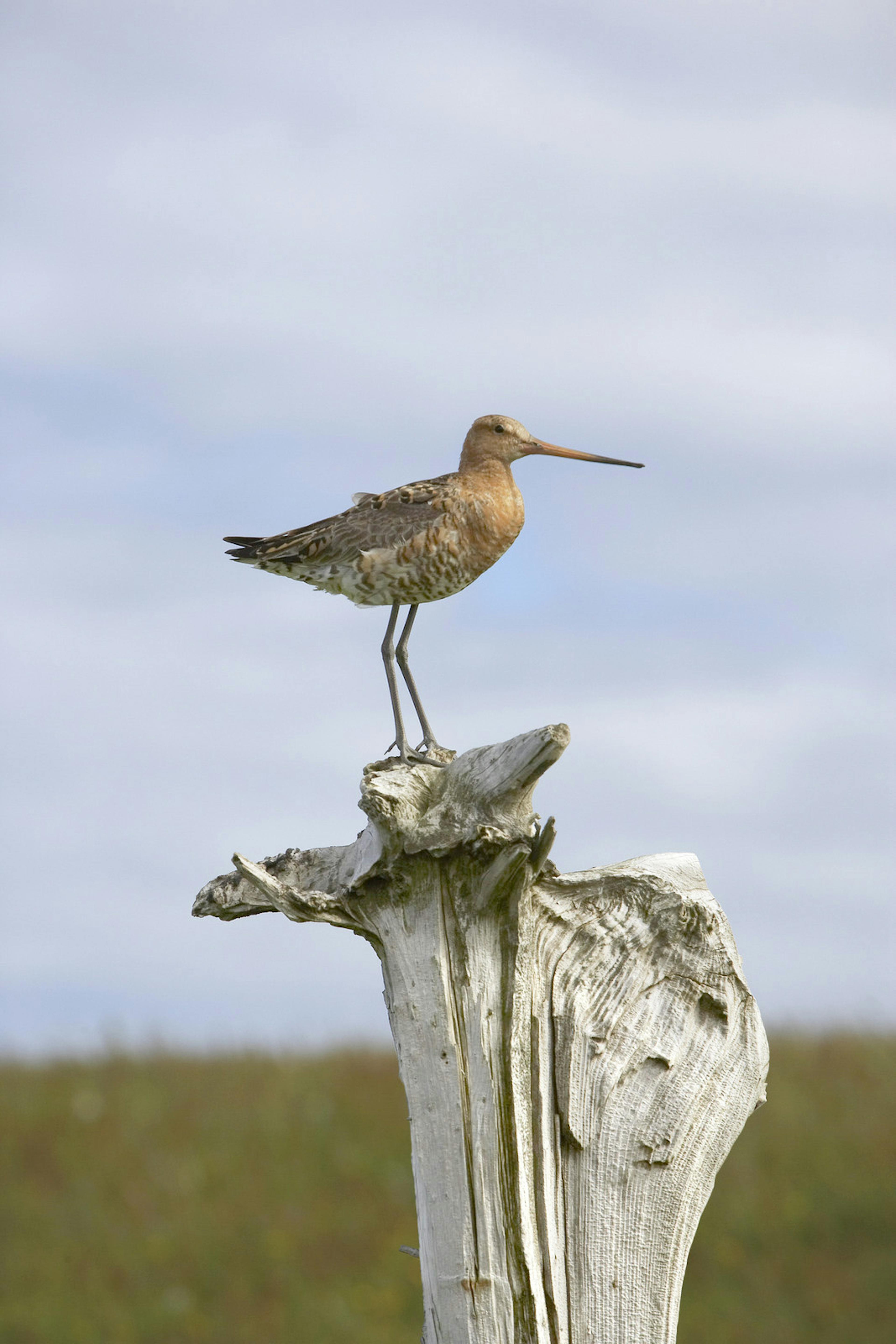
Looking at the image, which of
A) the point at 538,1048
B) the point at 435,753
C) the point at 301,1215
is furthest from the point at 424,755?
the point at 301,1215

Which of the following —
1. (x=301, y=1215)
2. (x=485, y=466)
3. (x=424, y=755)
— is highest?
(x=485, y=466)

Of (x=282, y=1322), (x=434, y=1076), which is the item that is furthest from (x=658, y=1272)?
(x=282, y=1322)

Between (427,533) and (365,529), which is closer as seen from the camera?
(427,533)

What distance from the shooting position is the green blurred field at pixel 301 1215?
501 inches

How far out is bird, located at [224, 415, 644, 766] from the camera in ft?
18.6

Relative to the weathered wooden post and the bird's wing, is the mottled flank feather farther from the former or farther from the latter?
the weathered wooden post

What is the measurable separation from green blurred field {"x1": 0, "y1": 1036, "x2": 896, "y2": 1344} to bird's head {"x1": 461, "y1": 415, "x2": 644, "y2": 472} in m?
9.97

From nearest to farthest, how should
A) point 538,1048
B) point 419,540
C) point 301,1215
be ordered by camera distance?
point 538,1048, point 419,540, point 301,1215

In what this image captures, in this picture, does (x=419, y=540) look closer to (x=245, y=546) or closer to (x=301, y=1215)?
(x=245, y=546)

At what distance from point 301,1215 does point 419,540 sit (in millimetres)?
10775

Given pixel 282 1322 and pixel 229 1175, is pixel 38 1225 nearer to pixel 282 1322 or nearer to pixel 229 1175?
pixel 229 1175

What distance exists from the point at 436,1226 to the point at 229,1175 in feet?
37.7

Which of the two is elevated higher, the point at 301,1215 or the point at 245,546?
the point at 245,546

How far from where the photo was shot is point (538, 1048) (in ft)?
13.6
